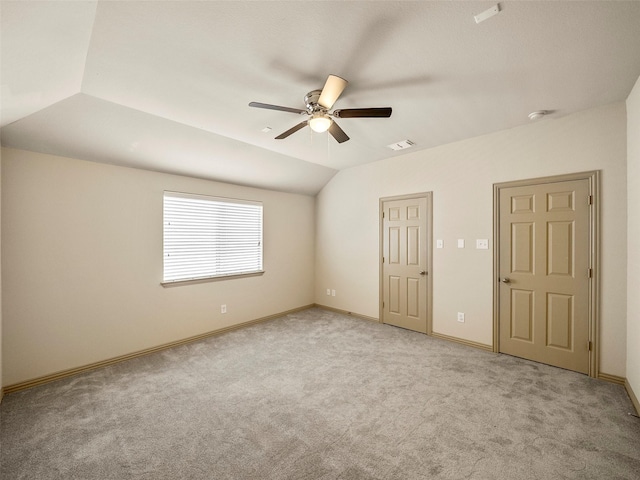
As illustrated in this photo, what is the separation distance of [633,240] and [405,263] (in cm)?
241

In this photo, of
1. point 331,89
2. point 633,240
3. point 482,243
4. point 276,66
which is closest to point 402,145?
point 482,243

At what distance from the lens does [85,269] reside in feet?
10.1

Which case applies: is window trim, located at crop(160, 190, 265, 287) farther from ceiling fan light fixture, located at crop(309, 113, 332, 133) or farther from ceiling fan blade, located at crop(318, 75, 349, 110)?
ceiling fan blade, located at crop(318, 75, 349, 110)

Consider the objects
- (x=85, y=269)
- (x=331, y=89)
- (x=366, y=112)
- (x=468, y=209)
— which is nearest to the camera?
(x=331, y=89)

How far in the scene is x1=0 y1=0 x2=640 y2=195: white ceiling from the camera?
159 cm

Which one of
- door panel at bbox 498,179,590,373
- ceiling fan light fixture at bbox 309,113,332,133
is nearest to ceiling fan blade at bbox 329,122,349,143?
ceiling fan light fixture at bbox 309,113,332,133

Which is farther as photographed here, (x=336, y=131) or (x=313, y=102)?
(x=336, y=131)

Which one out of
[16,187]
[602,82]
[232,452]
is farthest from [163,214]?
[602,82]

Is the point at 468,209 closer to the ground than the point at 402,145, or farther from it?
closer to the ground

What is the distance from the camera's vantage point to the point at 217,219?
432 centimetres

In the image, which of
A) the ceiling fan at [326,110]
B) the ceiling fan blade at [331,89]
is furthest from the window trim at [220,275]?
the ceiling fan blade at [331,89]

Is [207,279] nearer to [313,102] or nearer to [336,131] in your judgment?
[336,131]

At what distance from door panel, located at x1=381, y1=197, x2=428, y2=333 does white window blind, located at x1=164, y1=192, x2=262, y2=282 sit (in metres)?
2.23

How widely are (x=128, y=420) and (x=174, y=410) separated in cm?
33
